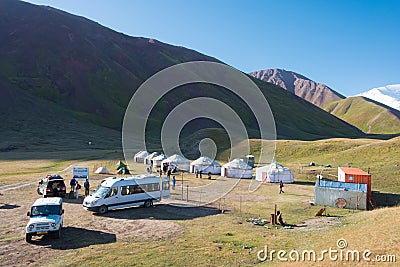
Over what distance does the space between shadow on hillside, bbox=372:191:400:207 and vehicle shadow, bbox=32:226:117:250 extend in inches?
1010

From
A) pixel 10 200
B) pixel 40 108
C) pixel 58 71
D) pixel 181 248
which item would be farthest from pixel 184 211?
pixel 58 71

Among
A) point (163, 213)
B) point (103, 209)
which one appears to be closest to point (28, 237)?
point (103, 209)

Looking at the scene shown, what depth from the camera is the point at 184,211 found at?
1072 inches

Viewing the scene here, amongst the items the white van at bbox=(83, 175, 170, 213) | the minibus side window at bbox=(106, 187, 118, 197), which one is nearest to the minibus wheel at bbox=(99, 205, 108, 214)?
the white van at bbox=(83, 175, 170, 213)

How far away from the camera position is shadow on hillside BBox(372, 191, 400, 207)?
1307 inches

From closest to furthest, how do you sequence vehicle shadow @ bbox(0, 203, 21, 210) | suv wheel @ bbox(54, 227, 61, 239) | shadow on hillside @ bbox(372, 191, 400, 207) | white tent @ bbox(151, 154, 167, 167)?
suv wheel @ bbox(54, 227, 61, 239) → vehicle shadow @ bbox(0, 203, 21, 210) → shadow on hillside @ bbox(372, 191, 400, 207) → white tent @ bbox(151, 154, 167, 167)

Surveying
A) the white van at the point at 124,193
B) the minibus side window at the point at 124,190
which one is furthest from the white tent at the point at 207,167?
the minibus side window at the point at 124,190

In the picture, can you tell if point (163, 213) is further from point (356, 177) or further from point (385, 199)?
point (385, 199)

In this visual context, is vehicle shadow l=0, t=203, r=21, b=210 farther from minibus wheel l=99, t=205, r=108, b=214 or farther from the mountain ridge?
the mountain ridge

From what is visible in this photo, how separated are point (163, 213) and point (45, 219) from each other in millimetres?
9223

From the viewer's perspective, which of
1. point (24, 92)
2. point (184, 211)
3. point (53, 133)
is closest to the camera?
point (184, 211)

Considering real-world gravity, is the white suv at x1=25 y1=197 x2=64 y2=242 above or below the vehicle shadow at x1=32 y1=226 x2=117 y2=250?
above

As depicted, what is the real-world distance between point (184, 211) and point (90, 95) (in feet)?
502

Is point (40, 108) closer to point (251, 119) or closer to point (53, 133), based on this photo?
point (53, 133)
